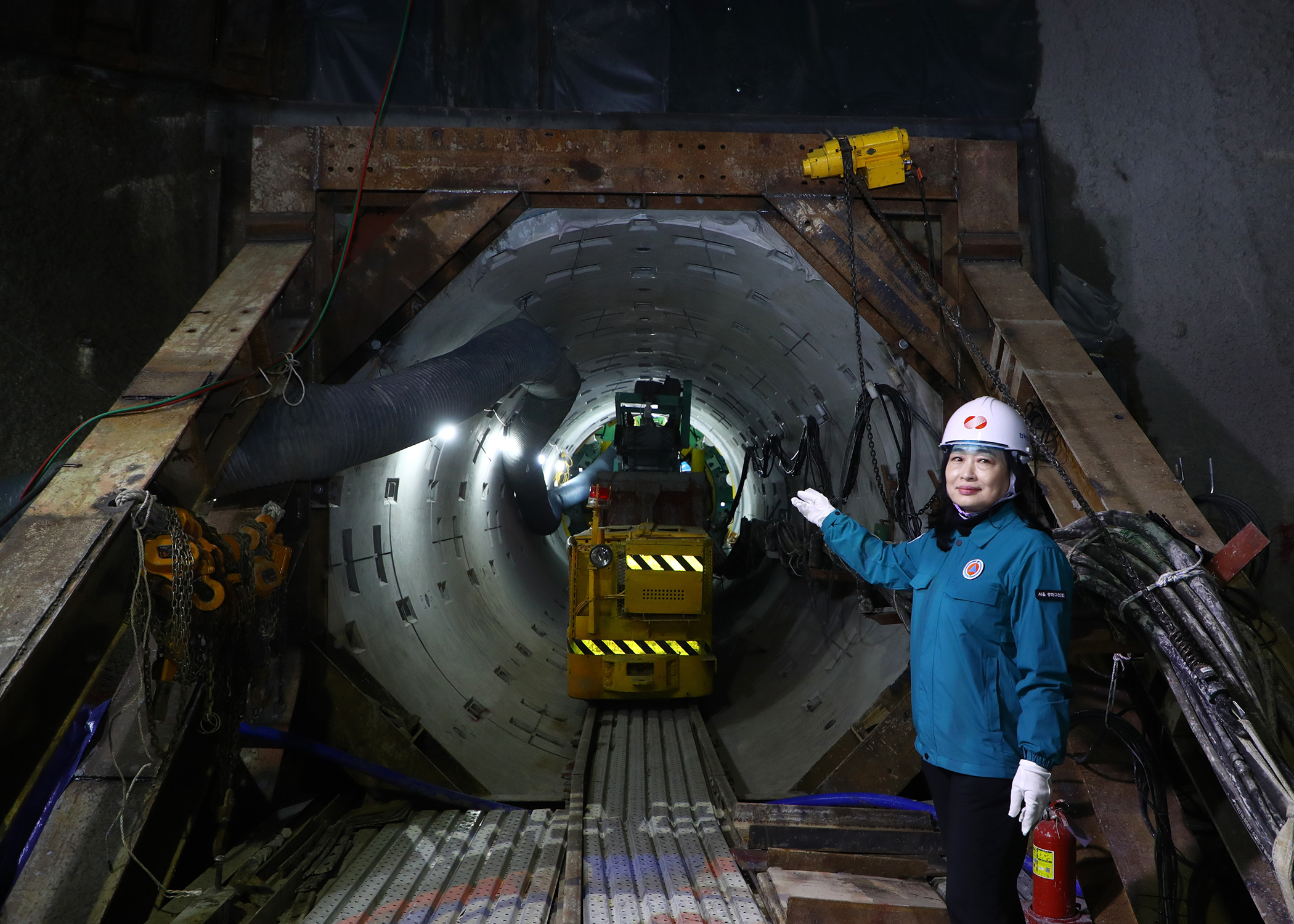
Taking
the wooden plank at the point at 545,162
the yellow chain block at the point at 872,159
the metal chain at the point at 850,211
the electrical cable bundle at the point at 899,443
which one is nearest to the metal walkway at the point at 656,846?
the electrical cable bundle at the point at 899,443

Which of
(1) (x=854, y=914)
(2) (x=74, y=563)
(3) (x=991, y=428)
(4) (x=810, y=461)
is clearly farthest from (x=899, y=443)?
(2) (x=74, y=563)

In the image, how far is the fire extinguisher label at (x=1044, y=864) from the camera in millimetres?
2828

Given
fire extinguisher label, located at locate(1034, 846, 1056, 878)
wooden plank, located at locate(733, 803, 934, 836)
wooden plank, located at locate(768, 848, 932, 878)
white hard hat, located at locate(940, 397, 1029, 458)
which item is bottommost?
wooden plank, located at locate(768, 848, 932, 878)

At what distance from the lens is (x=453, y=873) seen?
12.3 ft

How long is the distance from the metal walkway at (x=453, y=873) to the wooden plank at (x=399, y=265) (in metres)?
2.63

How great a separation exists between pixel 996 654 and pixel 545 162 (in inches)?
147

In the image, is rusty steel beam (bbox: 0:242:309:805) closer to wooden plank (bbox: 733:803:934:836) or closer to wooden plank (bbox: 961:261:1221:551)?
wooden plank (bbox: 733:803:934:836)

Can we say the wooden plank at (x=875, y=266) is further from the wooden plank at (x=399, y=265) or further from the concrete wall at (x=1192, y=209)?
the wooden plank at (x=399, y=265)

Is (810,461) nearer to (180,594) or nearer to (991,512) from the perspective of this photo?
(991,512)

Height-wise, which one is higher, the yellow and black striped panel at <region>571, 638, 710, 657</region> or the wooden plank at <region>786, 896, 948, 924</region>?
the yellow and black striped panel at <region>571, 638, 710, 657</region>

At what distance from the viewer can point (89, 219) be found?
4637mm

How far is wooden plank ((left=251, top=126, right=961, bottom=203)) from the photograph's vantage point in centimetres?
482

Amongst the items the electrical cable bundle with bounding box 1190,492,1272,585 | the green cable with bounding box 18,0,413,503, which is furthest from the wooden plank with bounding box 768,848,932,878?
the green cable with bounding box 18,0,413,503

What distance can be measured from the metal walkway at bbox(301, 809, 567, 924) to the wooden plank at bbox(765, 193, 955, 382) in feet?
10.9
